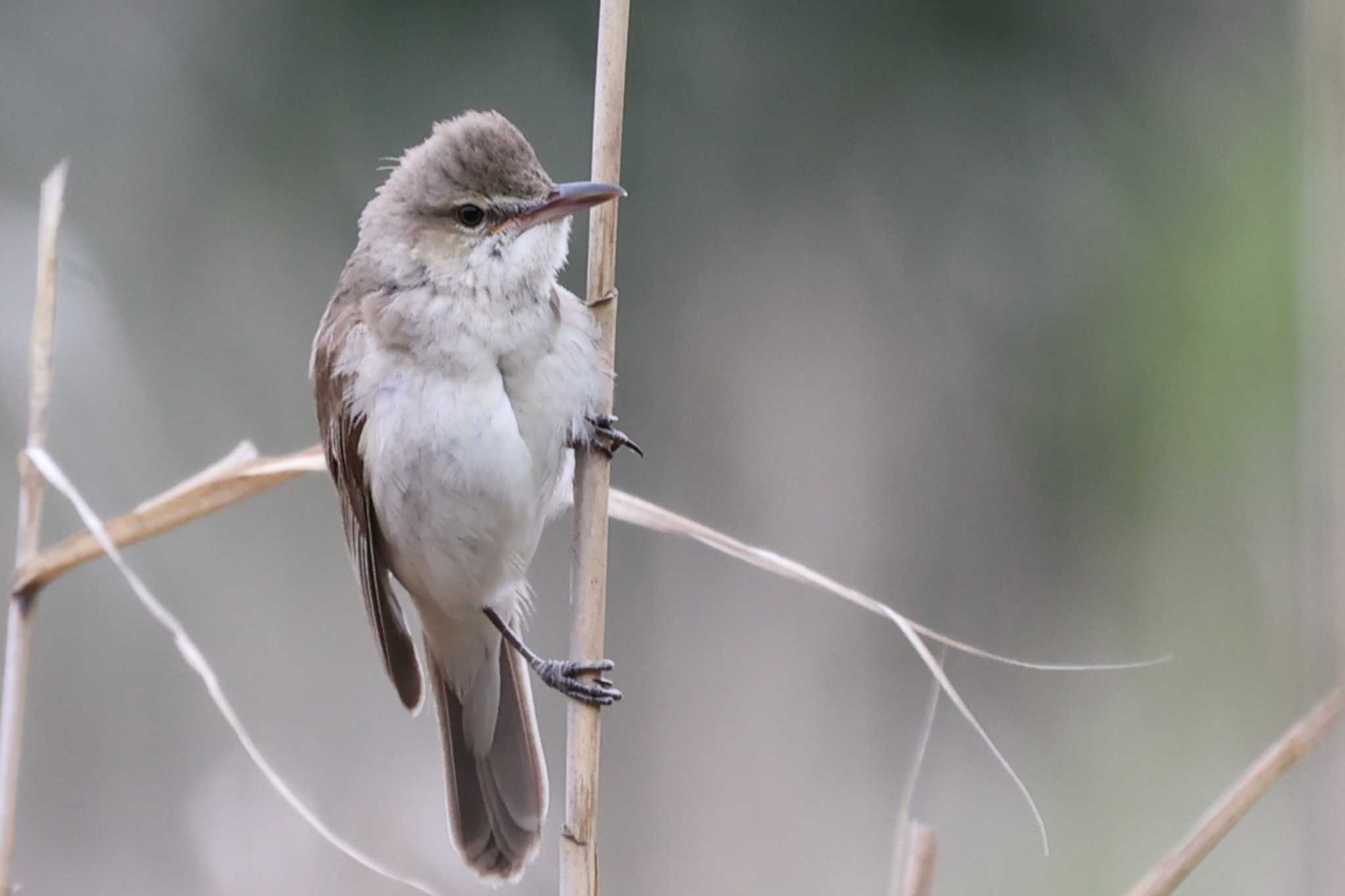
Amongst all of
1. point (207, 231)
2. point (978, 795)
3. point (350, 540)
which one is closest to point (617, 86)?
point (350, 540)

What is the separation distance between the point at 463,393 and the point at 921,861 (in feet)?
3.49

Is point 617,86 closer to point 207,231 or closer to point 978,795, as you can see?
point 978,795

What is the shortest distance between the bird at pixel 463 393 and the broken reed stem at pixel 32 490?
1.87 ft

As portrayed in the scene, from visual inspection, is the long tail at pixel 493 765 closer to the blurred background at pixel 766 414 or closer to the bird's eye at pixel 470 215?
the blurred background at pixel 766 414

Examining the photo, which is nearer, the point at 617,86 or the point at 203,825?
the point at 617,86

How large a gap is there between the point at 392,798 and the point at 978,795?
130cm

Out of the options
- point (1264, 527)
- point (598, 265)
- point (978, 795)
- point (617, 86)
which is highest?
point (617, 86)

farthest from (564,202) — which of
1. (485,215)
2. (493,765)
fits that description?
(493,765)

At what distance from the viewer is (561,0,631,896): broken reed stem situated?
63.9 inches

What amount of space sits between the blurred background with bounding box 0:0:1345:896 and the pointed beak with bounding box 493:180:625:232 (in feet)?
4.21

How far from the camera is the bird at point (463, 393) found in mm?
2201

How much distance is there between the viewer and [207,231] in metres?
3.82

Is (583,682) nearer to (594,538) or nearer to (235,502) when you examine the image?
(594,538)

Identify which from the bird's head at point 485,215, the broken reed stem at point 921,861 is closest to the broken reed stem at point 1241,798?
the broken reed stem at point 921,861
